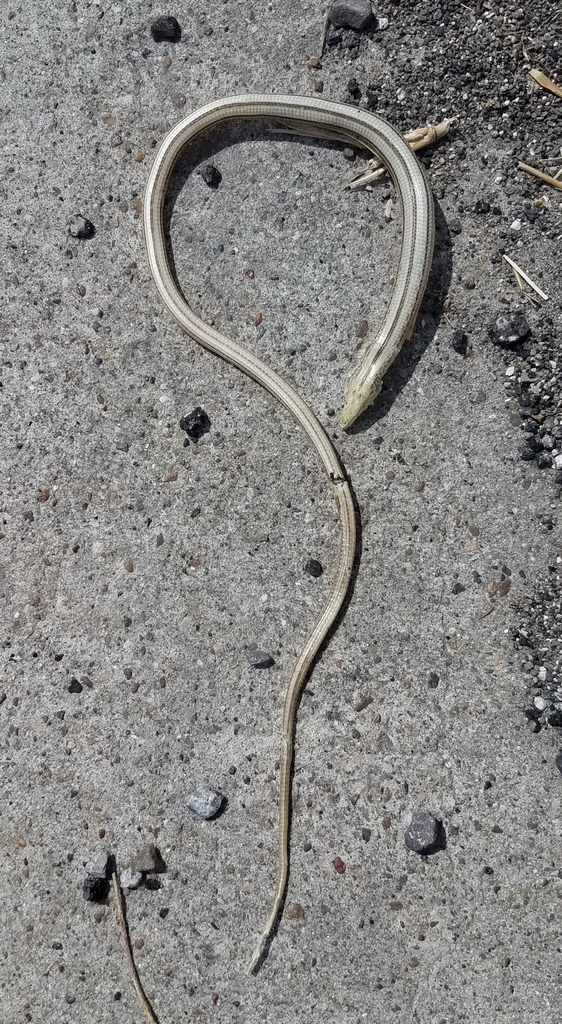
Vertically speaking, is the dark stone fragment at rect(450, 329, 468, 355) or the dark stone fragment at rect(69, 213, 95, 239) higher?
the dark stone fragment at rect(69, 213, 95, 239)

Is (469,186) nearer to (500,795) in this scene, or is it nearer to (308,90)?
(308,90)

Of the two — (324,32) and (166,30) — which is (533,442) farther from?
(166,30)

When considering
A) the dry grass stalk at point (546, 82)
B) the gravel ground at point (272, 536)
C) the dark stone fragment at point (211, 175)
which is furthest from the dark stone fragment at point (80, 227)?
the dry grass stalk at point (546, 82)

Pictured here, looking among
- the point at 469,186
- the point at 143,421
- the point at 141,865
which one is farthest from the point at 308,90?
the point at 141,865

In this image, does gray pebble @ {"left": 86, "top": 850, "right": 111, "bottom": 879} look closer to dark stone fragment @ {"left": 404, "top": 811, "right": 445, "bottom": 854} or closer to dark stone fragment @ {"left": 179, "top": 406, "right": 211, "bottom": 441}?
dark stone fragment @ {"left": 404, "top": 811, "right": 445, "bottom": 854}

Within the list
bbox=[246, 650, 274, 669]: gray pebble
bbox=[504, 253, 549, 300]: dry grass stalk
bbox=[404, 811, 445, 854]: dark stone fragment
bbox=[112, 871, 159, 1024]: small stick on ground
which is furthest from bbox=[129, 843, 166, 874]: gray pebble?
bbox=[504, 253, 549, 300]: dry grass stalk

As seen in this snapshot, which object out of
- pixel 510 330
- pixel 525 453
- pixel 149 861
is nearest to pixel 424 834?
pixel 149 861
